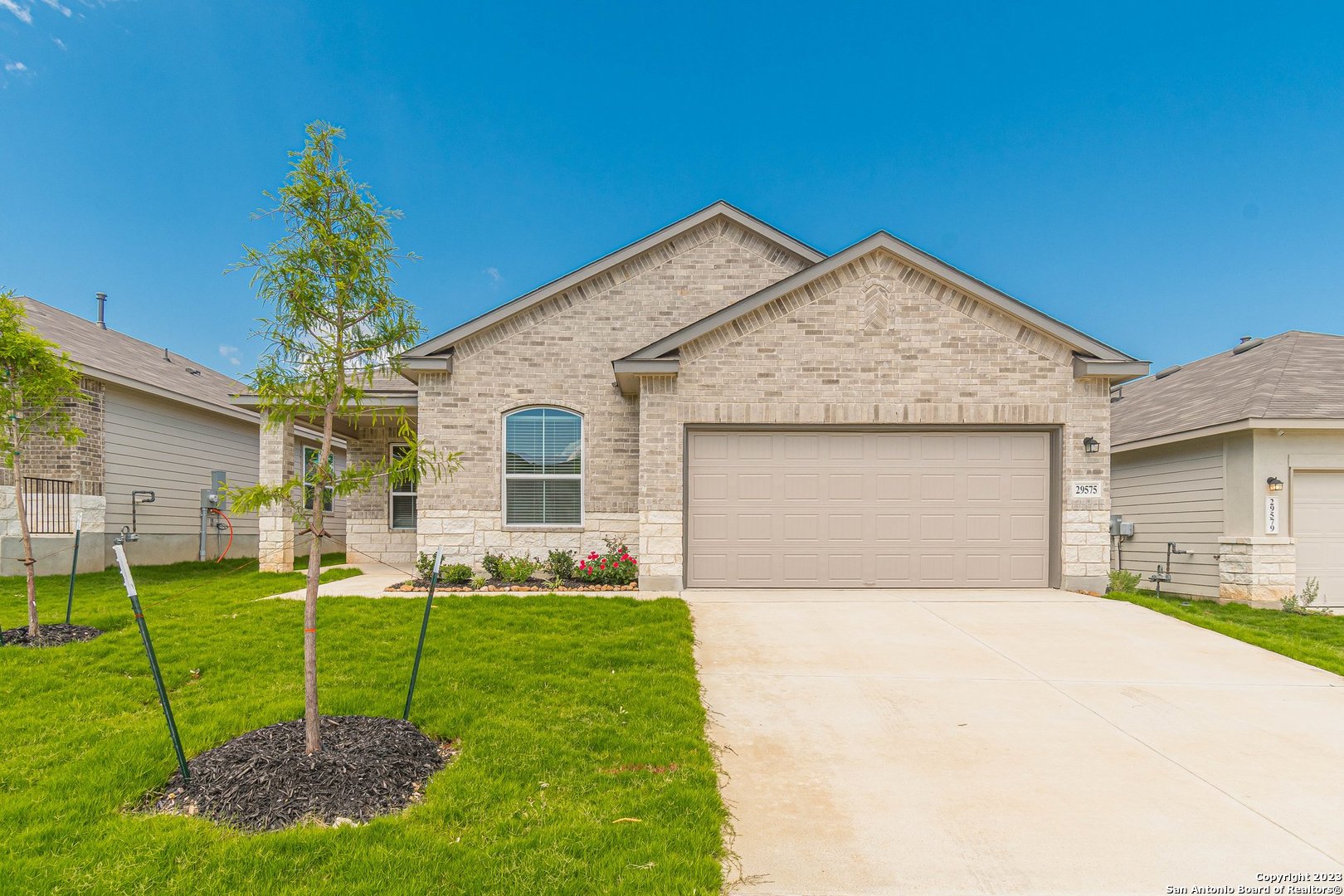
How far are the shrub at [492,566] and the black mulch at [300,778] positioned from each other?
20.9 feet

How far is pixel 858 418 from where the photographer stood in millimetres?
9570

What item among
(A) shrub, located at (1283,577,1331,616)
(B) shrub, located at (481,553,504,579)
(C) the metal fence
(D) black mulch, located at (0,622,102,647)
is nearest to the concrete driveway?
(B) shrub, located at (481,553,504,579)

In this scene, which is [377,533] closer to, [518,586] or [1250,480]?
[518,586]

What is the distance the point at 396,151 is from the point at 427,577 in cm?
2267

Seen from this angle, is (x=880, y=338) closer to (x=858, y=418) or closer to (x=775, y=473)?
(x=858, y=418)

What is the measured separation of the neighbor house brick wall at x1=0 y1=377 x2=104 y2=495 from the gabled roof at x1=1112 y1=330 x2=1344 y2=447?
62.2ft

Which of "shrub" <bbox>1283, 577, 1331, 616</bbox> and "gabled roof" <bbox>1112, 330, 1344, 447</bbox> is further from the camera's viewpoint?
"gabled roof" <bbox>1112, 330, 1344, 447</bbox>

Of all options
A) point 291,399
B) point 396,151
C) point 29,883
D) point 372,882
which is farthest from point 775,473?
point 396,151

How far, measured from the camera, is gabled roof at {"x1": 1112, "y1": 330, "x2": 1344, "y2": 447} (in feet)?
35.6

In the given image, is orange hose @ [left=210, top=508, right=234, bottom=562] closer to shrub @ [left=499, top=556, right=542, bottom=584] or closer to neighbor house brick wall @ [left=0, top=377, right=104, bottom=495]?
neighbor house brick wall @ [left=0, top=377, right=104, bottom=495]

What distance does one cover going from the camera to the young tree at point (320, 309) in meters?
3.73

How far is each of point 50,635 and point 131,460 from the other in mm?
8950

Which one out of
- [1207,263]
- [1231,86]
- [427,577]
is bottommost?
[427,577]

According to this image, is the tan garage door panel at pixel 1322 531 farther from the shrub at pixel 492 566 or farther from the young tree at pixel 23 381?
the young tree at pixel 23 381
